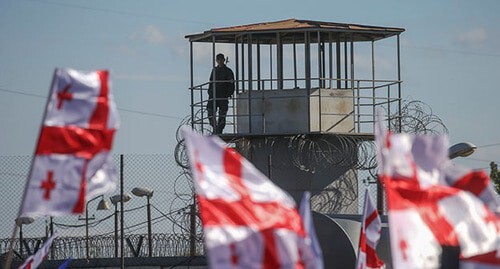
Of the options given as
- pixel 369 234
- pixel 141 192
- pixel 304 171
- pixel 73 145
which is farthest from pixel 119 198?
pixel 73 145

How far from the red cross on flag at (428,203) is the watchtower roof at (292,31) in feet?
50.6

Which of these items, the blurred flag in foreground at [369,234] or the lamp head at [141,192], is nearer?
the blurred flag in foreground at [369,234]

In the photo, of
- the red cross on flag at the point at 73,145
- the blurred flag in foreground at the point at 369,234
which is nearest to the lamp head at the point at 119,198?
the blurred flag in foreground at the point at 369,234

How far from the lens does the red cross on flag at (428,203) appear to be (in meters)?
10.7

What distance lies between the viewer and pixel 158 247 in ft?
79.1

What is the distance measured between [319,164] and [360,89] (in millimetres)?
1597

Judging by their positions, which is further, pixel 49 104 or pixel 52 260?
pixel 52 260

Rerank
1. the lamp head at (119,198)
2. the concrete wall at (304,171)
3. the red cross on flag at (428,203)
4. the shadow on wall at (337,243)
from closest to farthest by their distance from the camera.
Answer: the red cross on flag at (428,203) → the shadow on wall at (337,243) → the lamp head at (119,198) → the concrete wall at (304,171)

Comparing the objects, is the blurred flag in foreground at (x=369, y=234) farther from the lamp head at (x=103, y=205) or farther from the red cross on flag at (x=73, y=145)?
the lamp head at (x=103, y=205)

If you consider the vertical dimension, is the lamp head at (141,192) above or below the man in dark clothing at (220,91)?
below

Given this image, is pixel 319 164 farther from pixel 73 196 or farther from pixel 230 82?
pixel 73 196

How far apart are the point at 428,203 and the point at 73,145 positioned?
2.71 metres

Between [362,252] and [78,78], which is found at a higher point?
[78,78]

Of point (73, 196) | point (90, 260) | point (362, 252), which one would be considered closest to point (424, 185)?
point (73, 196)
